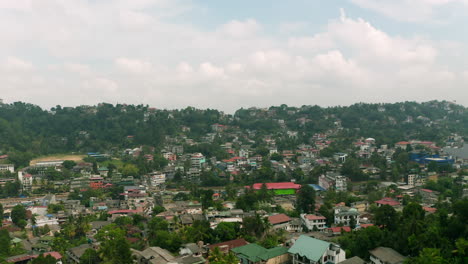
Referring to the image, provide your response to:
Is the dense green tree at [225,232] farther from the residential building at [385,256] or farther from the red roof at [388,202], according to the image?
the red roof at [388,202]

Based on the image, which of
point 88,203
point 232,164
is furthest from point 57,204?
point 232,164

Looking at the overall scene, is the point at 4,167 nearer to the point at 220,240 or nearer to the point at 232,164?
the point at 232,164

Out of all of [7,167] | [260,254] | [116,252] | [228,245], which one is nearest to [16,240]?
[116,252]

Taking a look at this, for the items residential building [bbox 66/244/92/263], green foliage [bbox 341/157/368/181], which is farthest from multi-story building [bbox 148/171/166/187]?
residential building [bbox 66/244/92/263]

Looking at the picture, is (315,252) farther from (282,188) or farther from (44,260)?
(282,188)

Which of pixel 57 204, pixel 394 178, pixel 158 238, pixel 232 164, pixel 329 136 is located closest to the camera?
pixel 158 238

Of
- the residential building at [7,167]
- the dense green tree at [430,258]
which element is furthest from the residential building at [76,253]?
the residential building at [7,167]

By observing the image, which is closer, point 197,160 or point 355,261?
point 355,261
